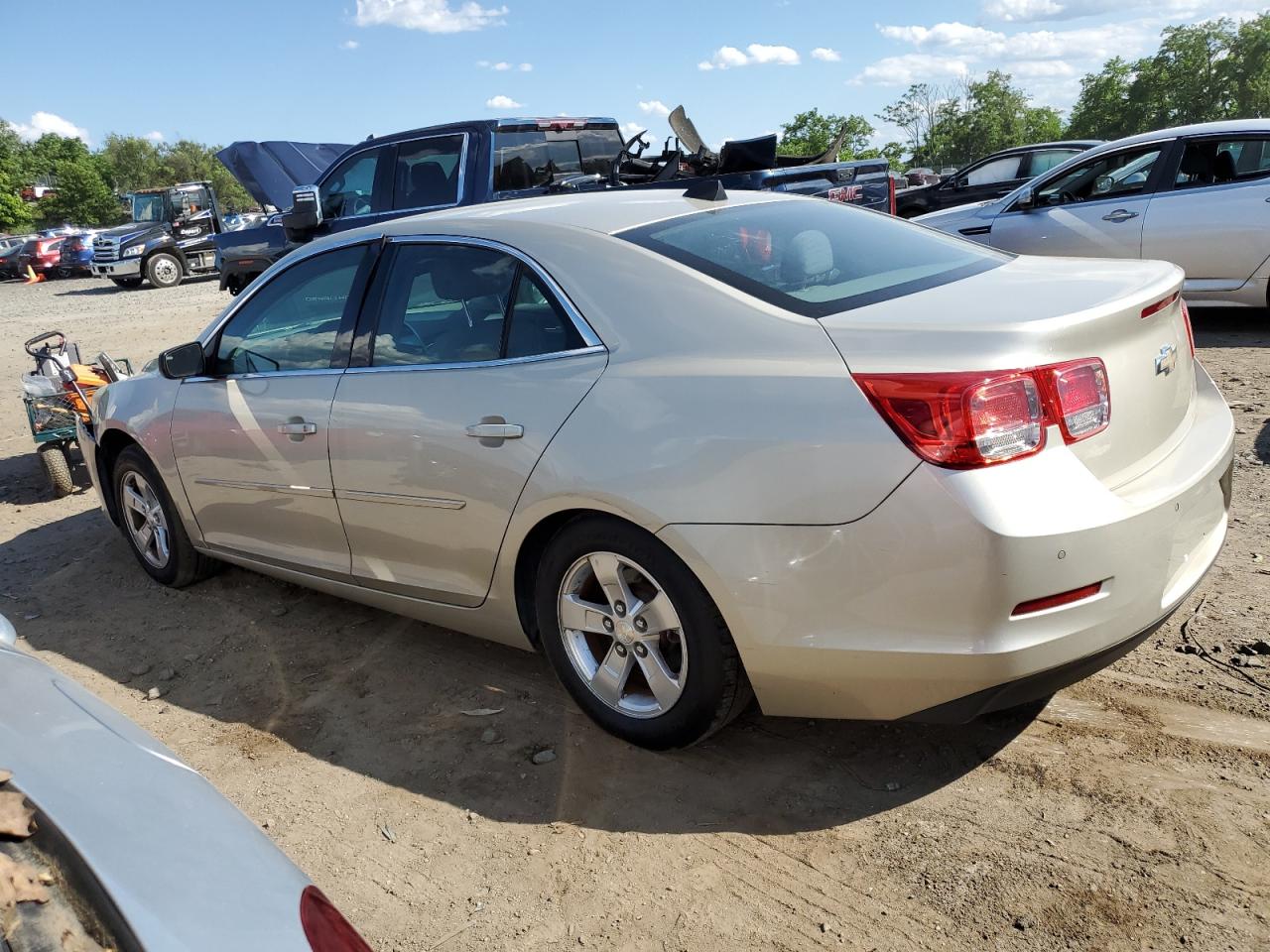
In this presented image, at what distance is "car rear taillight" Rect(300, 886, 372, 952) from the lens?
1.52 m

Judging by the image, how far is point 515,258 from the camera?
3.39 meters

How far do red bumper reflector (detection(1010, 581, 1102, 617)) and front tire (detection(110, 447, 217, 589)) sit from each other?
12.5 ft

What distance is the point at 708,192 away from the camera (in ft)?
12.1

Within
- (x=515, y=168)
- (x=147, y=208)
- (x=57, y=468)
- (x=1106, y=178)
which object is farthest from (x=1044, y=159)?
(x=147, y=208)

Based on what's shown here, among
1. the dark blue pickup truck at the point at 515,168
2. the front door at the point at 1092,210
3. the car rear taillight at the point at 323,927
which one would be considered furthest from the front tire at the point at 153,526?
the front door at the point at 1092,210

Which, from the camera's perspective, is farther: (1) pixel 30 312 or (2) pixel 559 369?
(1) pixel 30 312

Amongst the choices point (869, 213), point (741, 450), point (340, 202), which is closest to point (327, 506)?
point (741, 450)

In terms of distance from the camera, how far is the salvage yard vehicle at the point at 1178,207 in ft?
25.8

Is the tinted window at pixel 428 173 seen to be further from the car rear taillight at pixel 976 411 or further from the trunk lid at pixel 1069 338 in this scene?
the car rear taillight at pixel 976 411

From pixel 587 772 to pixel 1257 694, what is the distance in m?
2.06

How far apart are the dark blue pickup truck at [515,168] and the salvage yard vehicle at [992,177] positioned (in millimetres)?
4752

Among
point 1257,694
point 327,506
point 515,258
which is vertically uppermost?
point 515,258

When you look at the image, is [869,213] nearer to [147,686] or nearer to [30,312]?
[147,686]

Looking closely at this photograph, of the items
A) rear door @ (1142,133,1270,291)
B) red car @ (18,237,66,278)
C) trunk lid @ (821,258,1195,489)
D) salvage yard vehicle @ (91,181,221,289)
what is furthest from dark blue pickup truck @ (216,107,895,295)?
red car @ (18,237,66,278)
